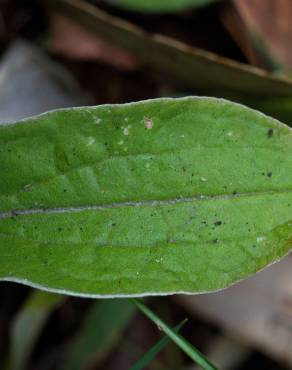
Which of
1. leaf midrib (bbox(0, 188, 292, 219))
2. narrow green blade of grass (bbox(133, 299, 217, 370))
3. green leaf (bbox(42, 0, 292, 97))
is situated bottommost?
narrow green blade of grass (bbox(133, 299, 217, 370))

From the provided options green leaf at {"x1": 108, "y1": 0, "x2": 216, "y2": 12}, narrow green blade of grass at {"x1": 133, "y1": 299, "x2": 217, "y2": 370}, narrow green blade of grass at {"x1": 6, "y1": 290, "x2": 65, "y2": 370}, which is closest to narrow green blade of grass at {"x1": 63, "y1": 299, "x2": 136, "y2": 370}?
narrow green blade of grass at {"x1": 6, "y1": 290, "x2": 65, "y2": 370}

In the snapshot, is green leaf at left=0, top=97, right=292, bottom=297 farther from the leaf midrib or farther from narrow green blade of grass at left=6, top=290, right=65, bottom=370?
narrow green blade of grass at left=6, top=290, right=65, bottom=370

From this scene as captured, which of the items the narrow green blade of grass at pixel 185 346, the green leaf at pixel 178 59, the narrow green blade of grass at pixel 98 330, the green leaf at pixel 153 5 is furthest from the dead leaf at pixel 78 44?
the narrow green blade of grass at pixel 185 346

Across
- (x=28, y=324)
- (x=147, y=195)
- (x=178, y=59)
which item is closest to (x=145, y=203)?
(x=147, y=195)

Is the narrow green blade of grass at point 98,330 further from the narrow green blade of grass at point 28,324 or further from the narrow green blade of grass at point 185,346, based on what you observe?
the narrow green blade of grass at point 185,346

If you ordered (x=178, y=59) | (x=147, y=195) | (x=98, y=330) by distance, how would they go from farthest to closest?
(x=98, y=330), (x=178, y=59), (x=147, y=195)

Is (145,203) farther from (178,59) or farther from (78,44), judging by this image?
(78,44)
